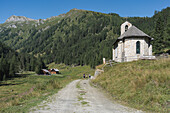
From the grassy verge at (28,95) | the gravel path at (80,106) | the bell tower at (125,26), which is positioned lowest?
the grassy verge at (28,95)

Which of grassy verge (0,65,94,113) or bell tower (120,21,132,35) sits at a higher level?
bell tower (120,21,132,35)

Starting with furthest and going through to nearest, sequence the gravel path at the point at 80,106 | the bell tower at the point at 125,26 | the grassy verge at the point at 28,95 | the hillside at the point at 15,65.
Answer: the hillside at the point at 15,65 < the bell tower at the point at 125,26 < the grassy verge at the point at 28,95 < the gravel path at the point at 80,106

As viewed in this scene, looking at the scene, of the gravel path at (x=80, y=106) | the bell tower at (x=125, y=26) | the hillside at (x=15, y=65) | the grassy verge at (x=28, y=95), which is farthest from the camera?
the hillside at (x=15, y=65)

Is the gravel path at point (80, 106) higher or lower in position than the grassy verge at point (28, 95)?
higher

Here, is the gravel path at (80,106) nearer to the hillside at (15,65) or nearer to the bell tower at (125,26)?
the bell tower at (125,26)

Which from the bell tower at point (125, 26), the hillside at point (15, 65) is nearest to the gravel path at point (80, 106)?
the bell tower at point (125, 26)

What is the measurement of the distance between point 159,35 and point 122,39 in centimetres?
3201

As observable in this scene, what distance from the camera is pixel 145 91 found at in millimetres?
10211

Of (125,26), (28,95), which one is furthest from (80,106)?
(125,26)

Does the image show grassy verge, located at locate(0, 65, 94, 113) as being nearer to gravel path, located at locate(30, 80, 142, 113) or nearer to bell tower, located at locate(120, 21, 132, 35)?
gravel path, located at locate(30, 80, 142, 113)

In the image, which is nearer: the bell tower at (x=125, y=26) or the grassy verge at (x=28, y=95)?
the grassy verge at (x=28, y=95)

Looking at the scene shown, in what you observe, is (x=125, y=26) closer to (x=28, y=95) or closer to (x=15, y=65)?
(x=28, y=95)

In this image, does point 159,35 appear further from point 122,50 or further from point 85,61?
point 85,61

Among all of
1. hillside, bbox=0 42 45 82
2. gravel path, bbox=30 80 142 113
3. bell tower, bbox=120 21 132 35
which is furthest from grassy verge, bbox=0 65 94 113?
hillside, bbox=0 42 45 82
